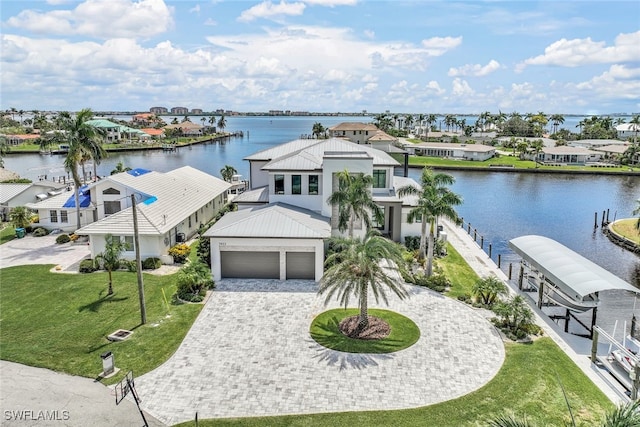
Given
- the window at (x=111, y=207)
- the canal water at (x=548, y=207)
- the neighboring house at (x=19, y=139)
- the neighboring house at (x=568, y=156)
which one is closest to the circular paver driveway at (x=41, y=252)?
the window at (x=111, y=207)

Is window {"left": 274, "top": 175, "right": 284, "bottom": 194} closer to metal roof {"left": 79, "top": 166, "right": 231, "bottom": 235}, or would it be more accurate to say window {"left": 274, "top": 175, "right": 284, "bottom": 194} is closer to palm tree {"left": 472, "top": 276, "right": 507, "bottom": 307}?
metal roof {"left": 79, "top": 166, "right": 231, "bottom": 235}

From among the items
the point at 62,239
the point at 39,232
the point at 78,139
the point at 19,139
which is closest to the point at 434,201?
the point at 78,139

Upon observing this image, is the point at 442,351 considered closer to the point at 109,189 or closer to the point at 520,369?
the point at 520,369

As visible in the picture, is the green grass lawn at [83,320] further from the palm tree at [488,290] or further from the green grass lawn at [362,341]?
the palm tree at [488,290]

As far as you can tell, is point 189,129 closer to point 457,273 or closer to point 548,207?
point 548,207

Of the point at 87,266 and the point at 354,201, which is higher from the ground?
the point at 354,201

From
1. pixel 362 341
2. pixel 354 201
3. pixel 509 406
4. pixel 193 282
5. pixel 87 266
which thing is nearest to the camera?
pixel 509 406

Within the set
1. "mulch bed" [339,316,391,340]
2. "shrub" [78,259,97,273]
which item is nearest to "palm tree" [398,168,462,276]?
"mulch bed" [339,316,391,340]
